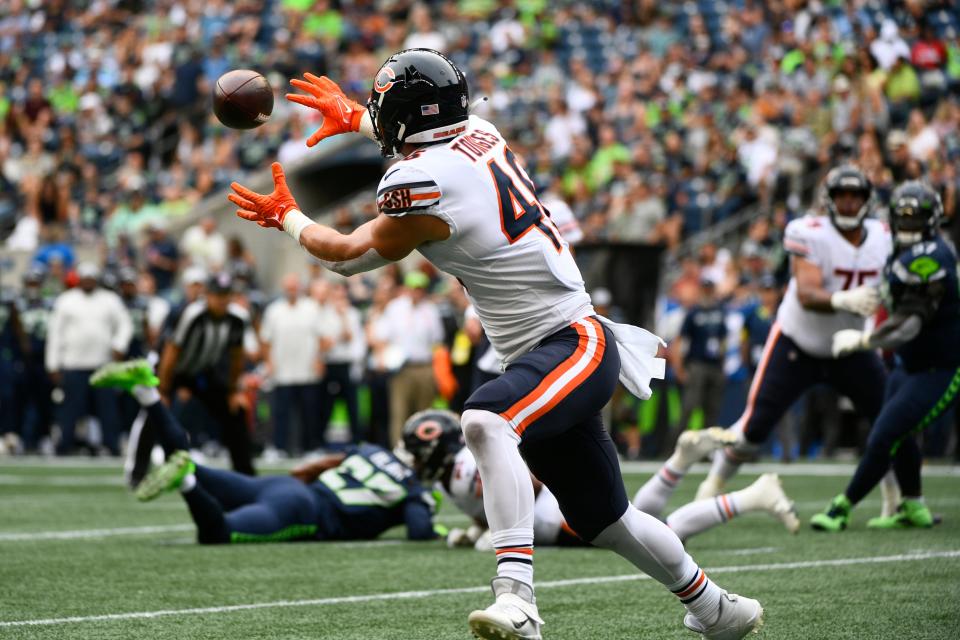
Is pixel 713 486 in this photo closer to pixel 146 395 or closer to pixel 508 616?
pixel 146 395

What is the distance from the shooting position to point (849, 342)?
7414 millimetres

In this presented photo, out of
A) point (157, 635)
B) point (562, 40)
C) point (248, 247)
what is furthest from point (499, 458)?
point (562, 40)

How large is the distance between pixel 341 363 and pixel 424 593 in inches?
387

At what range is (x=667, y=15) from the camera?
19.7 meters

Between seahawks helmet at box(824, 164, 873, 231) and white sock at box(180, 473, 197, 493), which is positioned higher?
seahawks helmet at box(824, 164, 873, 231)

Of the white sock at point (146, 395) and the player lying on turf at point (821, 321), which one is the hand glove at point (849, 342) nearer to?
the player lying on turf at point (821, 321)

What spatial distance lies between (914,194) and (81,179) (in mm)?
15487

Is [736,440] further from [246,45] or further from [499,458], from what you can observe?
[246,45]

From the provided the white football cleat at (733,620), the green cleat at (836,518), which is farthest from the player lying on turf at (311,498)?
the white football cleat at (733,620)

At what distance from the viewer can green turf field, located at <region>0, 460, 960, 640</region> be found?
196 inches

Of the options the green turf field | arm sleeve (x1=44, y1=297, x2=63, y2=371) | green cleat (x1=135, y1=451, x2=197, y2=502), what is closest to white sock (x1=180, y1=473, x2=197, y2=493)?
green cleat (x1=135, y1=451, x2=197, y2=502)

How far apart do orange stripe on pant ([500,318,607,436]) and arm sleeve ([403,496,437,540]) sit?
3361 millimetres

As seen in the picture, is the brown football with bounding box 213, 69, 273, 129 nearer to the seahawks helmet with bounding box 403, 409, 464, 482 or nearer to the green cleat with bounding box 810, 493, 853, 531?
the seahawks helmet with bounding box 403, 409, 464, 482

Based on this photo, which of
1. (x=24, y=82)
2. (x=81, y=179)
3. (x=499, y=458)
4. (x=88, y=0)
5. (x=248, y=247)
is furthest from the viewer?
A: (x=88, y=0)
